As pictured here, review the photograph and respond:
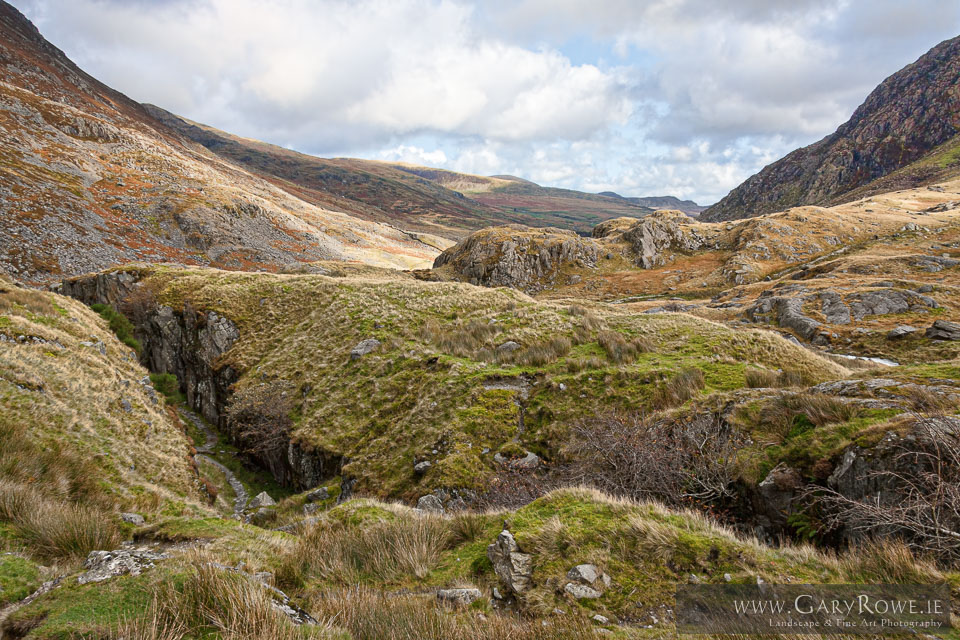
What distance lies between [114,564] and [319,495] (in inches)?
357

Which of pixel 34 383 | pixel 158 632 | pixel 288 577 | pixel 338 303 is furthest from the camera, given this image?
pixel 338 303

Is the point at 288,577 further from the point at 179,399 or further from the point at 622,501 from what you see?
the point at 179,399

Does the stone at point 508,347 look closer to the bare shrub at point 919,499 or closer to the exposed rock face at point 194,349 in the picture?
the exposed rock face at point 194,349

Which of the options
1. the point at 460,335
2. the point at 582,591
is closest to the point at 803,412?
the point at 582,591

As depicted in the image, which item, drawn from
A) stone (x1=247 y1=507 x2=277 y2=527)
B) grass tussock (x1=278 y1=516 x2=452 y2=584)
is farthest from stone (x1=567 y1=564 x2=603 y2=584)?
stone (x1=247 y1=507 x2=277 y2=527)

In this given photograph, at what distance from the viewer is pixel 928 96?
→ 15525 centimetres

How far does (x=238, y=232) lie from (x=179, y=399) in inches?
2301

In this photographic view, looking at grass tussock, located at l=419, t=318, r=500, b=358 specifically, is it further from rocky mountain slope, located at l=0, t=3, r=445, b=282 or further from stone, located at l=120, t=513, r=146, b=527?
rocky mountain slope, located at l=0, t=3, r=445, b=282

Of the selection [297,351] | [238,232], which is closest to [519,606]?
[297,351]

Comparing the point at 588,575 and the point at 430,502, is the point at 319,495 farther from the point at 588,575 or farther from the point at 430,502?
the point at 588,575

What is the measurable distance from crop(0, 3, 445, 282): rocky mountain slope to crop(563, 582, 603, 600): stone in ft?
200

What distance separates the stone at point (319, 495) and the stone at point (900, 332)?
95.8ft

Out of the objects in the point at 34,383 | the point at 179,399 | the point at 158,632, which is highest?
the point at 158,632

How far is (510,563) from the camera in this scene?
224 inches
